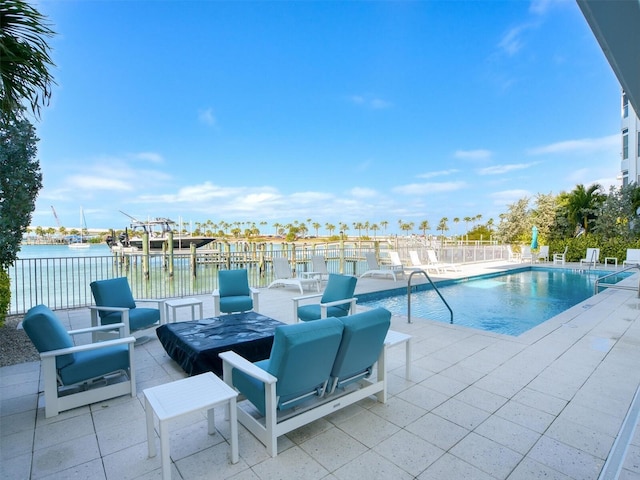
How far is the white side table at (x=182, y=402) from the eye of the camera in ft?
5.63

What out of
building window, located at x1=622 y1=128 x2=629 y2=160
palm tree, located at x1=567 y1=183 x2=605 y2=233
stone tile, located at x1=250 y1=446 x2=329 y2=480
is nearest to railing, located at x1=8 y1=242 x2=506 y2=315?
palm tree, located at x1=567 y1=183 x2=605 y2=233

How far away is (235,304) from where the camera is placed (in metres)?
5.17

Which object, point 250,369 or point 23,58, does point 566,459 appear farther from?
point 23,58

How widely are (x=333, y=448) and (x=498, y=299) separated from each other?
8.00 m

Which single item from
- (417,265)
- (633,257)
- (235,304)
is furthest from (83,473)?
(633,257)

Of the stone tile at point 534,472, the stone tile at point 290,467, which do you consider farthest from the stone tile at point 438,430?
the stone tile at point 290,467

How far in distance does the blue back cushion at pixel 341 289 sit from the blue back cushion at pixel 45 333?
3.17 meters

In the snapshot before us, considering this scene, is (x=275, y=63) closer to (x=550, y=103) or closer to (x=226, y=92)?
(x=226, y=92)

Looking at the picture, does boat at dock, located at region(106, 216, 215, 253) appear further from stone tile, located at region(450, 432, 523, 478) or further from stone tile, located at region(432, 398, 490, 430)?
stone tile, located at region(450, 432, 523, 478)

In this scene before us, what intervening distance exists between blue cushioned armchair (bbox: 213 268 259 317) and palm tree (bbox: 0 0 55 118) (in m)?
3.18

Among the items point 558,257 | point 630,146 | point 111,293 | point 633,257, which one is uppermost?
point 630,146

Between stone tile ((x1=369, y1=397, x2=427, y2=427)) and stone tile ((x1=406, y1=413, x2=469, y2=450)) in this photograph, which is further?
stone tile ((x1=369, y1=397, x2=427, y2=427))

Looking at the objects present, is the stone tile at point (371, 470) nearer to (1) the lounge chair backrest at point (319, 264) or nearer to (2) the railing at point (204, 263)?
(2) the railing at point (204, 263)

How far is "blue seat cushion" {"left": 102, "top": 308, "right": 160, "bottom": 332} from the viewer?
4.16m
